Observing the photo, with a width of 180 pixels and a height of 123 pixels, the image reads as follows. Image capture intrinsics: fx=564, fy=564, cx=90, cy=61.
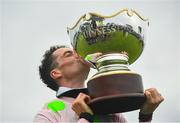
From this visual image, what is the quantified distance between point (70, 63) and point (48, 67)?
0.24 meters

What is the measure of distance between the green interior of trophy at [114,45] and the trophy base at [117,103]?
0.27 meters

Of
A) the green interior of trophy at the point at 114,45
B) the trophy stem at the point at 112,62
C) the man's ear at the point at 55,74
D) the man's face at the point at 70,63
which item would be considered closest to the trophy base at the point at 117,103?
the trophy stem at the point at 112,62

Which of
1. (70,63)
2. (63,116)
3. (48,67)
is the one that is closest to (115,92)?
(63,116)

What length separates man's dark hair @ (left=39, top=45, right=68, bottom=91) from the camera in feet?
10.4

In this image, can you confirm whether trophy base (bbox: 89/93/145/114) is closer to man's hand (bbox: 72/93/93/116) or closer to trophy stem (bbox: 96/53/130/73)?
man's hand (bbox: 72/93/93/116)

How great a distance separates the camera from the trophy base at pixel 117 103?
2.51m

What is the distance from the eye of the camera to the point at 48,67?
3223 millimetres

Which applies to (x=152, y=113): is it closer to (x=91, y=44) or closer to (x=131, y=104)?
(x=131, y=104)

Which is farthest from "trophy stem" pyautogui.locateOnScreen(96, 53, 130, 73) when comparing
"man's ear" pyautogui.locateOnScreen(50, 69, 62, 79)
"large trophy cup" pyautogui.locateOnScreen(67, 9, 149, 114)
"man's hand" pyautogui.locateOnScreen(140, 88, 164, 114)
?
"man's ear" pyautogui.locateOnScreen(50, 69, 62, 79)

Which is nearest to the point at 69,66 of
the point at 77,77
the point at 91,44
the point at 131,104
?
the point at 77,77

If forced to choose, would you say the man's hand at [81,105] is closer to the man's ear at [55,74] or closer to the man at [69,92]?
the man at [69,92]

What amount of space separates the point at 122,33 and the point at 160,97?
13.8 inches

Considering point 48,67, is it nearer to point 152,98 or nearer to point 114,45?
point 114,45

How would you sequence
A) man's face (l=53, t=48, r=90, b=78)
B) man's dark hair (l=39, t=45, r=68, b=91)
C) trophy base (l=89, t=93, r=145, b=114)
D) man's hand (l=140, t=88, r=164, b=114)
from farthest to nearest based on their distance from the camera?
man's dark hair (l=39, t=45, r=68, b=91) → man's face (l=53, t=48, r=90, b=78) → man's hand (l=140, t=88, r=164, b=114) → trophy base (l=89, t=93, r=145, b=114)
